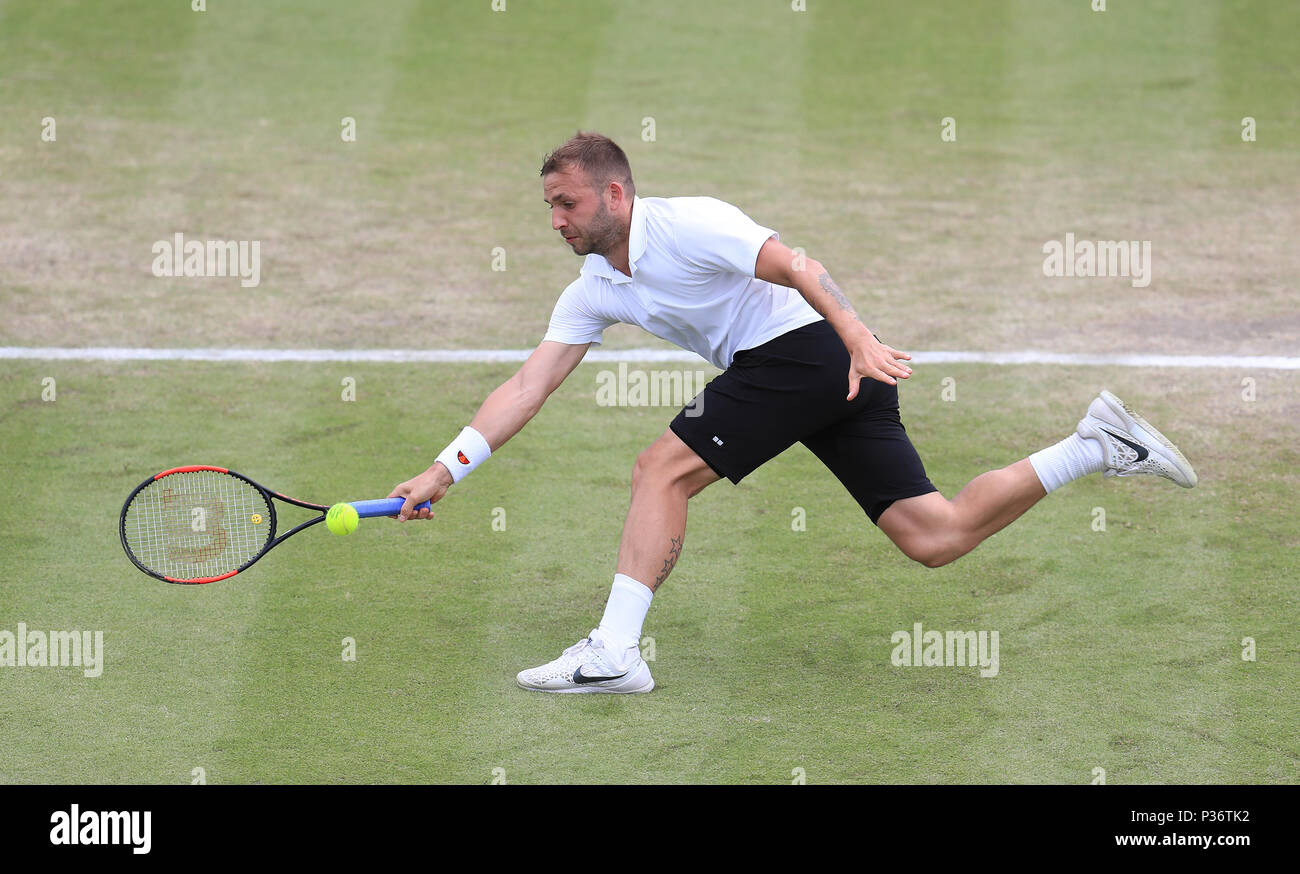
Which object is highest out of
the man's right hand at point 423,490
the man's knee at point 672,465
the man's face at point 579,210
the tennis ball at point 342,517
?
the man's face at point 579,210

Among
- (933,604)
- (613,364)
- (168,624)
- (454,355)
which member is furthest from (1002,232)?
(168,624)

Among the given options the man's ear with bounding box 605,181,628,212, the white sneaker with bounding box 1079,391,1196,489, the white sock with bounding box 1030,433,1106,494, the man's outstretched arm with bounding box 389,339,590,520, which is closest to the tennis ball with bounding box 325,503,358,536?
the man's outstretched arm with bounding box 389,339,590,520

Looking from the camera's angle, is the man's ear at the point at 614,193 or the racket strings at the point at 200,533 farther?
the racket strings at the point at 200,533

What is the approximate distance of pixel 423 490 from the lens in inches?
211

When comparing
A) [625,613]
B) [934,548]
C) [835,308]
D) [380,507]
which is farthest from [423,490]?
[934,548]

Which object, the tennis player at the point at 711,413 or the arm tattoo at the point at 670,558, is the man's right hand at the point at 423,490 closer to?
the tennis player at the point at 711,413

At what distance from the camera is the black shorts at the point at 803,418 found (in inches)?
215

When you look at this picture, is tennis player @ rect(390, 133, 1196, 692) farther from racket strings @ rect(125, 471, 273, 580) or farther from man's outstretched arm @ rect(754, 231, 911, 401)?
racket strings @ rect(125, 471, 273, 580)

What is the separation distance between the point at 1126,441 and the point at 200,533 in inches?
128

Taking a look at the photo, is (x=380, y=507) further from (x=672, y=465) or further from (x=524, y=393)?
(x=672, y=465)

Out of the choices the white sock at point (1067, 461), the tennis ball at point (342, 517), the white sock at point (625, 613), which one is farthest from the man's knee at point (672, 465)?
the white sock at point (1067, 461)

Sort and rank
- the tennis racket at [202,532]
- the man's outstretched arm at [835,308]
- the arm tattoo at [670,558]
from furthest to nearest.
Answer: the tennis racket at [202,532]
the arm tattoo at [670,558]
the man's outstretched arm at [835,308]

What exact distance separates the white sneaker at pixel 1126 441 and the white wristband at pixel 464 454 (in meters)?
2.07

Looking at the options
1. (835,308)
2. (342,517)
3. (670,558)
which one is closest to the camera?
(835,308)
